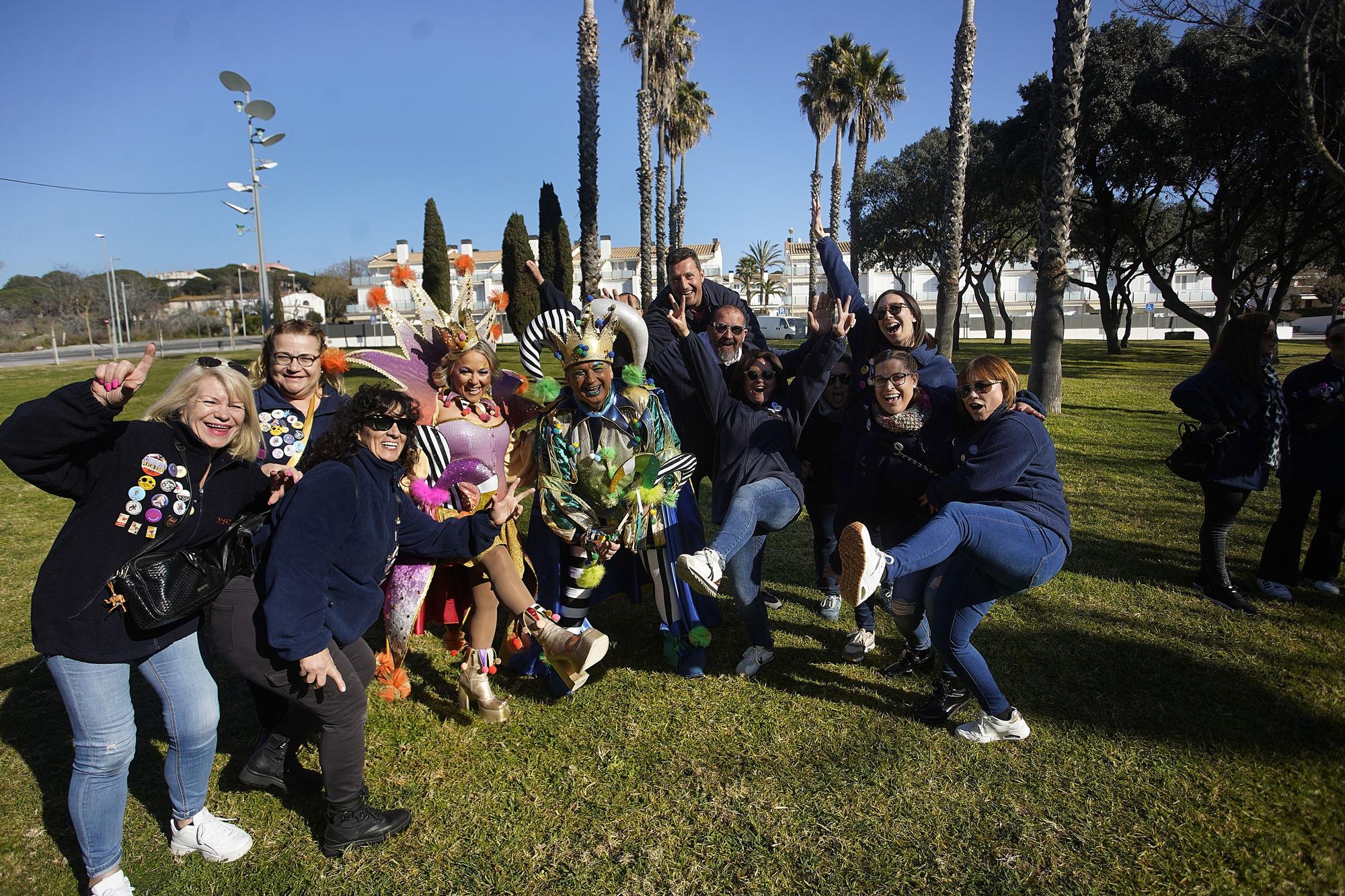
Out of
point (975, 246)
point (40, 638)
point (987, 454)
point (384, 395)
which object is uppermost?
point (975, 246)

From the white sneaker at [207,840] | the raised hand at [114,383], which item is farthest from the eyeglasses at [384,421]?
the white sneaker at [207,840]

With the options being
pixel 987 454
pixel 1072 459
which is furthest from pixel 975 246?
pixel 987 454

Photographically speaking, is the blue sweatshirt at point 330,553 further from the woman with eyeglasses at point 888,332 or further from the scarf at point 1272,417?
the scarf at point 1272,417

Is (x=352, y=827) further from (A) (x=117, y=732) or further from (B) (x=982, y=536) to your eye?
(B) (x=982, y=536)

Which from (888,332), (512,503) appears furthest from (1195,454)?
(512,503)

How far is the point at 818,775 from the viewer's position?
11.0ft

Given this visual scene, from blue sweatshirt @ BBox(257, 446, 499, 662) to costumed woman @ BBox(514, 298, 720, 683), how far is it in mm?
948

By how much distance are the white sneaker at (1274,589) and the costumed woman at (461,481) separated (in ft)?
15.6

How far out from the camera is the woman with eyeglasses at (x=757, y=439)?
398 cm

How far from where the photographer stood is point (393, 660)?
12.6ft

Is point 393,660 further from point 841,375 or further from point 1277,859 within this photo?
point 1277,859

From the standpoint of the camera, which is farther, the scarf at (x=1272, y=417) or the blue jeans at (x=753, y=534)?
the scarf at (x=1272, y=417)

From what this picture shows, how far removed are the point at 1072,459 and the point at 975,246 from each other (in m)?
26.6

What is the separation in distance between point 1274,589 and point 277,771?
20.3 ft
